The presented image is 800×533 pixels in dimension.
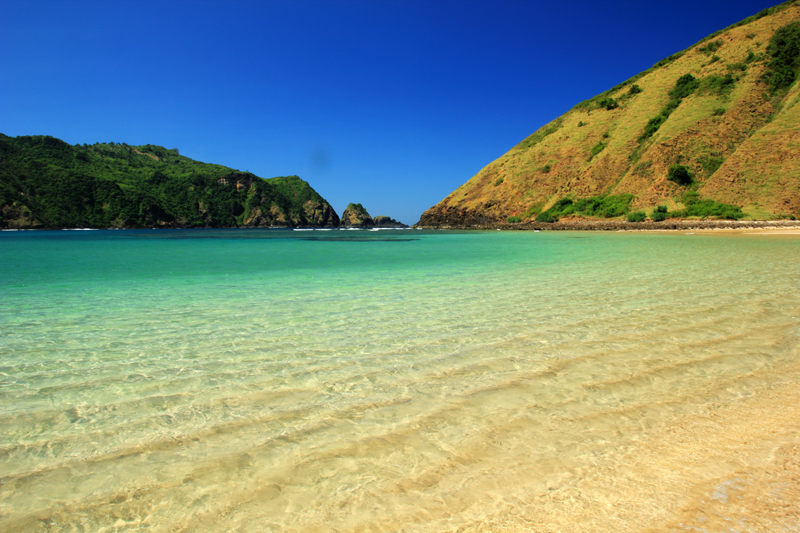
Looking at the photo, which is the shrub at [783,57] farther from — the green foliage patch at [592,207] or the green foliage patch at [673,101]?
the green foliage patch at [592,207]

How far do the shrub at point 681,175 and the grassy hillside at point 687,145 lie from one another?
0.41 feet

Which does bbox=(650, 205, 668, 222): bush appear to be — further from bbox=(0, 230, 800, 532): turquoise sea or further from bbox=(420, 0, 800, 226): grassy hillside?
bbox=(0, 230, 800, 532): turquoise sea

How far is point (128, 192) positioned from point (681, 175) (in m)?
156

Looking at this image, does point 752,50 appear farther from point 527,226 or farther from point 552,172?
point 527,226

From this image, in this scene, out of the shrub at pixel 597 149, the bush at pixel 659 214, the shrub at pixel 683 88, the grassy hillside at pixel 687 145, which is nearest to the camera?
the grassy hillside at pixel 687 145

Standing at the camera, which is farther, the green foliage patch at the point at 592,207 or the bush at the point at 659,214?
the green foliage patch at the point at 592,207

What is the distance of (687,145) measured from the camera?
52.1 meters

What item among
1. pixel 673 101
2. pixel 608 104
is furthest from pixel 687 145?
pixel 608 104

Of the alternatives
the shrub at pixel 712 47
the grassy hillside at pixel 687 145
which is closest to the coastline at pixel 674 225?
Answer: the grassy hillside at pixel 687 145

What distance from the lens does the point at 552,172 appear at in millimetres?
74188

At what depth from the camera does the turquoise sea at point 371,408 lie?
2.14 m

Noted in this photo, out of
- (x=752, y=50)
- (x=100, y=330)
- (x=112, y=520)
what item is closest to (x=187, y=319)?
(x=100, y=330)

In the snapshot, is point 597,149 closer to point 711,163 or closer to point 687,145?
point 687,145

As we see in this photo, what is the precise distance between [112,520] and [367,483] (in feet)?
4.31
